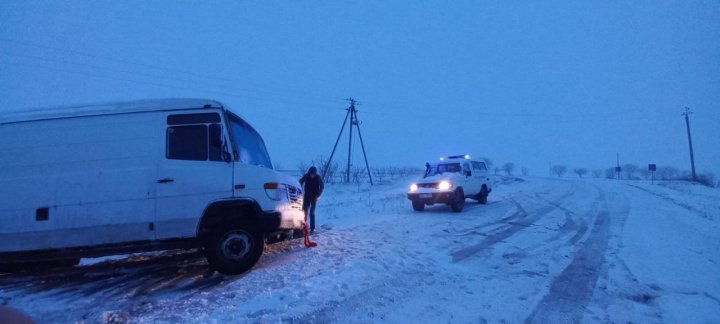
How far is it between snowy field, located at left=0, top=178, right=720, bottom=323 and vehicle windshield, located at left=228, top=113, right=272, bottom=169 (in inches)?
68.7

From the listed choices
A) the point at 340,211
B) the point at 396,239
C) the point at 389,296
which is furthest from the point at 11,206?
the point at 340,211

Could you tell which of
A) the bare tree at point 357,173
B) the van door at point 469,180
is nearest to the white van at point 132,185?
the van door at point 469,180

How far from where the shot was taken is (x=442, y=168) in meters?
13.4

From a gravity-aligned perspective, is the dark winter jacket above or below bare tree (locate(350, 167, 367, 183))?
below

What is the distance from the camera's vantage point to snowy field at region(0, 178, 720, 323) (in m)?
3.73

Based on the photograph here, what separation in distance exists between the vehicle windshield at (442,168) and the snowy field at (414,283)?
519cm

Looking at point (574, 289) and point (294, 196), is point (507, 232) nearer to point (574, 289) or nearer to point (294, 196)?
point (574, 289)

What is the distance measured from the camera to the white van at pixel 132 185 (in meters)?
4.65

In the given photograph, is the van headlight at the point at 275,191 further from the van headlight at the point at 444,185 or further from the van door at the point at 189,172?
the van headlight at the point at 444,185

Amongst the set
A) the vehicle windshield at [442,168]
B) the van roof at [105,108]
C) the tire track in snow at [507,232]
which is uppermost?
the van roof at [105,108]

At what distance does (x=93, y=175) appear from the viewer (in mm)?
4727

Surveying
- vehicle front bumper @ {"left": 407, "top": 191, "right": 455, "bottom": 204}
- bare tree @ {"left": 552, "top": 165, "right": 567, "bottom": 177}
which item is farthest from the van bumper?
bare tree @ {"left": 552, "top": 165, "right": 567, "bottom": 177}

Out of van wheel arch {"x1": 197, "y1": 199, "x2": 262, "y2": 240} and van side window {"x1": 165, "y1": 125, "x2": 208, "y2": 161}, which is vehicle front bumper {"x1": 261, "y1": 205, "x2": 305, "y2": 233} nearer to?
van wheel arch {"x1": 197, "y1": 199, "x2": 262, "y2": 240}

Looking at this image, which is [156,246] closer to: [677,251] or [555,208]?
[677,251]
